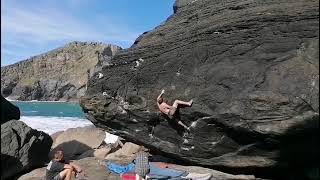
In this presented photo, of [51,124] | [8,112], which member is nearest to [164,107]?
[8,112]

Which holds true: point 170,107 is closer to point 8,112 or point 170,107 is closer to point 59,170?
point 59,170

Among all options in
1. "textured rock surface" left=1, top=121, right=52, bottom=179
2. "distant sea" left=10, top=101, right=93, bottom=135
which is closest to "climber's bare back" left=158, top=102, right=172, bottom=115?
"textured rock surface" left=1, top=121, right=52, bottom=179

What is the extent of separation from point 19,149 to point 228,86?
30.8 feet

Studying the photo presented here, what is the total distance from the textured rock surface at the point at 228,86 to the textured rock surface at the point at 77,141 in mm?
4325

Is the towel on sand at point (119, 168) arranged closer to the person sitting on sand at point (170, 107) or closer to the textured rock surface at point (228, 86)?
the textured rock surface at point (228, 86)

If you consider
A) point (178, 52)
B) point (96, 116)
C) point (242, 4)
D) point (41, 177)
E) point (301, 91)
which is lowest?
point (41, 177)

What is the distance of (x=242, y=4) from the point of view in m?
19.1

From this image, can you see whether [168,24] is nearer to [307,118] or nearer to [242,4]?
[242,4]

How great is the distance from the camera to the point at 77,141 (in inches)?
1045

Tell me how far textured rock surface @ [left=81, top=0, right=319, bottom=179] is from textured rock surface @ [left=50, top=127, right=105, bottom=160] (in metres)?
4.33

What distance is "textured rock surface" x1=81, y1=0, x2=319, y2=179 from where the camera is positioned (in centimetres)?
1611

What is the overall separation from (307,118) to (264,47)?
117 inches

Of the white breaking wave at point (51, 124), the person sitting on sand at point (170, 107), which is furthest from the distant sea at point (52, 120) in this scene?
the person sitting on sand at point (170, 107)

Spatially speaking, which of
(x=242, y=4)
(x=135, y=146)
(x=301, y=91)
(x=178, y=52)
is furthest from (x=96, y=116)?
(x=301, y=91)
